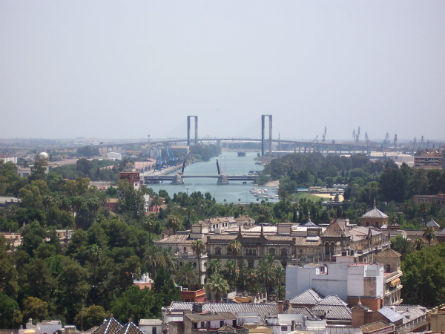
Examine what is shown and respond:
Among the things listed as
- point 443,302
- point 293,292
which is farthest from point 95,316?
point 443,302

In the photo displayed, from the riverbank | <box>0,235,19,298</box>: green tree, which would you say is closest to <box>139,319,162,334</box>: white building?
<box>0,235,19,298</box>: green tree

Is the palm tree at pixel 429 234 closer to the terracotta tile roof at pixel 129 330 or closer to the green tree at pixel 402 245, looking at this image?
the green tree at pixel 402 245

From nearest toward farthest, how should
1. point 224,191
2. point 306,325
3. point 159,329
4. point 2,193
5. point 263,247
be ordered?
point 306,325 < point 159,329 < point 263,247 < point 2,193 < point 224,191

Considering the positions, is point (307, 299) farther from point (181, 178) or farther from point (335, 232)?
point (181, 178)

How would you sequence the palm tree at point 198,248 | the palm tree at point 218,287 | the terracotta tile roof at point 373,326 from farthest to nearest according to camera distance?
the palm tree at point 198,248, the palm tree at point 218,287, the terracotta tile roof at point 373,326

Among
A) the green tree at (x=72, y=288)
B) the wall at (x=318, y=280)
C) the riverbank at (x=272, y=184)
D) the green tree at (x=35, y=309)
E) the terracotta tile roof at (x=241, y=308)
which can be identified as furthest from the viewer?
the riverbank at (x=272, y=184)

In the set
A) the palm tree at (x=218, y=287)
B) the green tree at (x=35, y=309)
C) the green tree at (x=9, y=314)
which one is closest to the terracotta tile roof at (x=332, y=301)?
the palm tree at (x=218, y=287)

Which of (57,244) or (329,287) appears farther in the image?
(57,244)

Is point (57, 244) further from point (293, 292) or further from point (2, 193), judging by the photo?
point (2, 193)

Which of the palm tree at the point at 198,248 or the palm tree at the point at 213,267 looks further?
the palm tree at the point at 198,248

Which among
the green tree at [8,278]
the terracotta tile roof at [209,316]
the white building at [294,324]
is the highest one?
the terracotta tile roof at [209,316]

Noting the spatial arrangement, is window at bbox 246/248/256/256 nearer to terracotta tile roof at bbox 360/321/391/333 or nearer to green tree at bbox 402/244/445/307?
green tree at bbox 402/244/445/307
